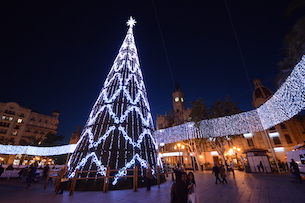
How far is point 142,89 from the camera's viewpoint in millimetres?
11953

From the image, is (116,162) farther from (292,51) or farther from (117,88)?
(292,51)

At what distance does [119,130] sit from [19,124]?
59605 mm

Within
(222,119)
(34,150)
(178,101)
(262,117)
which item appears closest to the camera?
(262,117)

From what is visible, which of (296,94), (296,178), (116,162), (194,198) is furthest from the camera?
(296,178)

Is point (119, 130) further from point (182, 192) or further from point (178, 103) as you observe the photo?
point (178, 103)

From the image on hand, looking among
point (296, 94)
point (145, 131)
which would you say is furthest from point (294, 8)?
point (145, 131)

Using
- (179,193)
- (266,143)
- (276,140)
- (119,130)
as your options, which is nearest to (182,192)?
(179,193)

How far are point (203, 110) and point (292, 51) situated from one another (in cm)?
1144

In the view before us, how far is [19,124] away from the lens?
159ft

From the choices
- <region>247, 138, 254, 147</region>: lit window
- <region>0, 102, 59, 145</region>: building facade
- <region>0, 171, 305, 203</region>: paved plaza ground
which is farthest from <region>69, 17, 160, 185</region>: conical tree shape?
<region>0, 102, 59, 145</region>: building facade

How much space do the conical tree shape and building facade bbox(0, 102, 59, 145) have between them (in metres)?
48.2

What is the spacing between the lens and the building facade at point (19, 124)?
44.9 m

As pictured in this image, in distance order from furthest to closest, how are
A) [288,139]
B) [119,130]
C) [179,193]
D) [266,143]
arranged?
[266,143] → [288,139] → [119,130] → [179,193]

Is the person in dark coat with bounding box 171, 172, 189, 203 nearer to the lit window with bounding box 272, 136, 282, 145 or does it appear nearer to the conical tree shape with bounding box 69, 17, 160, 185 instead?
the conical tree shape with bounding box 69, 17, 160, 185
